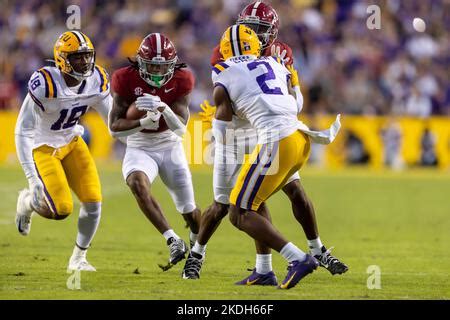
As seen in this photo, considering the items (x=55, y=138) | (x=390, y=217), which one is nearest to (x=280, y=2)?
(x=390, y=217)

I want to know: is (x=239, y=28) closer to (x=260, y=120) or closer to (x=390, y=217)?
(x=260, y=120)

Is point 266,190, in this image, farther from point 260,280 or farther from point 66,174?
point 66,174

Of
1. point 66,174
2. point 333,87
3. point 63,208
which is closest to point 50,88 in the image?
point 66,174

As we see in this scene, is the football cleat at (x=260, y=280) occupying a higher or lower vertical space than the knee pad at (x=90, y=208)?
lower

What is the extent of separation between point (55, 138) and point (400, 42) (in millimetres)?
12060

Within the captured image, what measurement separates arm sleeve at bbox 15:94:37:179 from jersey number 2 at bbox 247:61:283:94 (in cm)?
168

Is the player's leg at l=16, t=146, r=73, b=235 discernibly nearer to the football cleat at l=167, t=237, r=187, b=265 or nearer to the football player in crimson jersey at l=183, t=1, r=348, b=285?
the football cleat at l=167, t=237, r=187, b=265

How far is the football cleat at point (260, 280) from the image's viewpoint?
21.2 feet

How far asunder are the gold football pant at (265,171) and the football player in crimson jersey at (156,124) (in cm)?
86

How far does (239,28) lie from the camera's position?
6477 millimetres

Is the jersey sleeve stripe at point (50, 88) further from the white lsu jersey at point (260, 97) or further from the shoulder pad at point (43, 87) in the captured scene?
the white lsu jersey at point (260, 97)

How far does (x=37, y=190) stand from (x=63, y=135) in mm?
617

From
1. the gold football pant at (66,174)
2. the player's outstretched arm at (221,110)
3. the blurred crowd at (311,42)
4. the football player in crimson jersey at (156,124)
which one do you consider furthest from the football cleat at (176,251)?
the blurred crowd at (311,42)

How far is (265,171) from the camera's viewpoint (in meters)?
6.02
